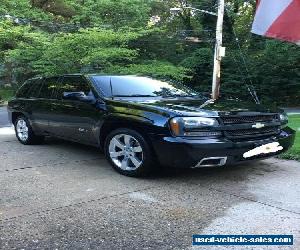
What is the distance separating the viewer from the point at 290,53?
33094 mm

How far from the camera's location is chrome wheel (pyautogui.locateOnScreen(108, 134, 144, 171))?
5.95m

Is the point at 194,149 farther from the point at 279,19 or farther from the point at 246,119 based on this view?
the point at 279,19

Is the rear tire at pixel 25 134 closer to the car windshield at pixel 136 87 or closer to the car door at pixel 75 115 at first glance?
the car door at pixel 75 115

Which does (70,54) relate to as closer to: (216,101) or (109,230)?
(216,101)

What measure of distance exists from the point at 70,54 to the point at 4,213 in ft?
52.3

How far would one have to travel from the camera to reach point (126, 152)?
609 centimetres

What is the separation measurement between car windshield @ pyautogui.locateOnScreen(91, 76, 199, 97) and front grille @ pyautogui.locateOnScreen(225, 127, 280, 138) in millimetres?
1569

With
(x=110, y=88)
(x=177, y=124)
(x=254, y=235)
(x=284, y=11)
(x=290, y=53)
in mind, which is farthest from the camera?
(x=290, y=53)

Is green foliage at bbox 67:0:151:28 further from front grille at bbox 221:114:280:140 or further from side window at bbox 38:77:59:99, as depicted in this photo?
front grille at bbox 221:114:280:140

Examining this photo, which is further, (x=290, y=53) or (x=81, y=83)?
(x=290, y=53)

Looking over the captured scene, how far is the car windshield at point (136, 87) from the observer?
6766mm

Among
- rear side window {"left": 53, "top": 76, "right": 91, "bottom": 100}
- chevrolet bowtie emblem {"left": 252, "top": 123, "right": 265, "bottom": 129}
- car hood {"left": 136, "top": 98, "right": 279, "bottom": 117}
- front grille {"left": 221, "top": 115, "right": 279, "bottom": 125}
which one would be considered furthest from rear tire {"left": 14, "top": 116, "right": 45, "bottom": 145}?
chevrolet bowtie emblem {"left": 252, "top": 123, "right": 265, "bottom": 129}

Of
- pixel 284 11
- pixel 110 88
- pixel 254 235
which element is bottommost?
pixel 254 235

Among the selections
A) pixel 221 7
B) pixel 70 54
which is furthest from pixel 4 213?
pixel 221 7
